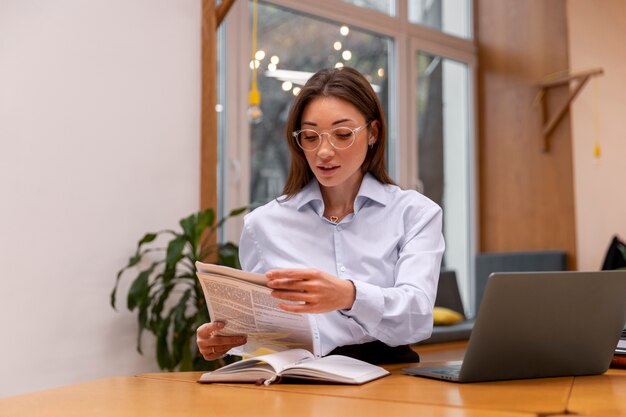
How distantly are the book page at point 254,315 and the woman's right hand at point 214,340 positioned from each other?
0.02 meters

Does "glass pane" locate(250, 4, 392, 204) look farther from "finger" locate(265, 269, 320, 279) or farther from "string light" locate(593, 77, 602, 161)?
"finger" locate(265, 269, 320, 279)

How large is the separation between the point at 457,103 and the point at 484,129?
0.28 metres

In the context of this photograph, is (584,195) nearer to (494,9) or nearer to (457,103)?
(457,103)

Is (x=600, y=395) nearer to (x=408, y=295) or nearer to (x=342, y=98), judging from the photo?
(x=408, y=295)

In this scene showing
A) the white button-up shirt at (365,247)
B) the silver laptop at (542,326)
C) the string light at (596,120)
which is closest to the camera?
the silver laptop at (542,326)

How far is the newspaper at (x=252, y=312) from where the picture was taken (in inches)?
53.7

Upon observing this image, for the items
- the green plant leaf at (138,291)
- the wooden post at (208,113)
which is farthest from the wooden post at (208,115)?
the green plant leaf at (138,291)

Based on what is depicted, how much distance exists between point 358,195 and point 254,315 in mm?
527

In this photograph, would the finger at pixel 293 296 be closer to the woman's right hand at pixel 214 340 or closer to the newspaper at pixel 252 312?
the newspaper at pixel 252 312

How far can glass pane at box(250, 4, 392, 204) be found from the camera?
4.31 metres

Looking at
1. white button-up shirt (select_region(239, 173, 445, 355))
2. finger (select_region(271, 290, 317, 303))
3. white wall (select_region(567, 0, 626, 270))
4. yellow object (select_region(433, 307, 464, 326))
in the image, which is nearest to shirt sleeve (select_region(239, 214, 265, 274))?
white button-up shirt (select_region(239, 173, 445, 355))

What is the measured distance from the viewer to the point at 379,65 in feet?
16.9

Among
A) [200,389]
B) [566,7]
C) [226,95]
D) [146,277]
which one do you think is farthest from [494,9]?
[200,389]

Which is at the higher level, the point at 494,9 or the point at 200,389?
the point at 494,9
